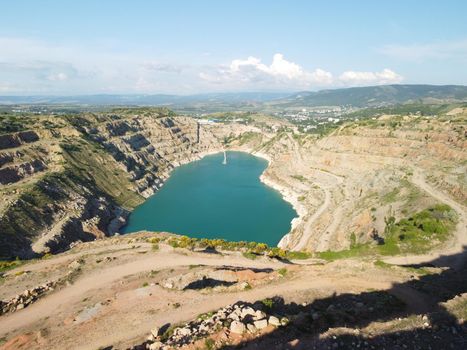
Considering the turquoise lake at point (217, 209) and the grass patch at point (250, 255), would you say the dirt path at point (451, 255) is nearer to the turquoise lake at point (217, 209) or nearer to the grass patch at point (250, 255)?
the grass patch at point (250, 255)

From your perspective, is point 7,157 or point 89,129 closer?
point 7,157

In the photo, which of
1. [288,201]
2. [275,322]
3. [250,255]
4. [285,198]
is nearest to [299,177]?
[285,198]

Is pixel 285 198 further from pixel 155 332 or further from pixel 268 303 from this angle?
pixel 155 332

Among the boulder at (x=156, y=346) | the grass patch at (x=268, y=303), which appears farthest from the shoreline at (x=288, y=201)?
the boulder at (x=156, y=346)

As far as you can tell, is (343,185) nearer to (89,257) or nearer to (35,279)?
(89,257)

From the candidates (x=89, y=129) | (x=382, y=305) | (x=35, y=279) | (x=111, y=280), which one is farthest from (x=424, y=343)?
(x=89, y=129)

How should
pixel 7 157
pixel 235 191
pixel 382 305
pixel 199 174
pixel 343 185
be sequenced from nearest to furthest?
pixel 382 305 → pixel 7 157 → pixel 343 185 → pixel 235 191 → pixel 199 174
